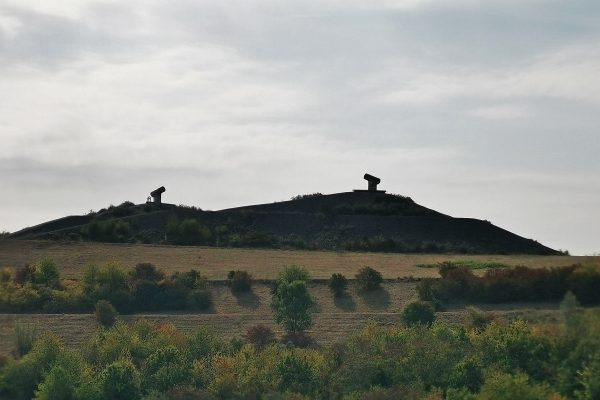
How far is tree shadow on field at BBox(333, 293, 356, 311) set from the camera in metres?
84.7

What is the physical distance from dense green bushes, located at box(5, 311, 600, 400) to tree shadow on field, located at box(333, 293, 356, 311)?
5328 millimetres

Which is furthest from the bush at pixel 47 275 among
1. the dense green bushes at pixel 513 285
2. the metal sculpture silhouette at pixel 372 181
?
the metal sculpture silhouette at pixel 372 181

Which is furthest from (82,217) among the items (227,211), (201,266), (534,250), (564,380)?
(564,380)

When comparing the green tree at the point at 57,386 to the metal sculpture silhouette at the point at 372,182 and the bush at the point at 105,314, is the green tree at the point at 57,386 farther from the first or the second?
the metal sculpture silhouette at the point at 372,182

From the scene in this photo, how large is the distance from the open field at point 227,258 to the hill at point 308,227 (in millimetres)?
4378

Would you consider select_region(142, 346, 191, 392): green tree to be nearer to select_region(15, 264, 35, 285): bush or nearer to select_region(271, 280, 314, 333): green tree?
select_region(271, 280, 314, 333): green tree

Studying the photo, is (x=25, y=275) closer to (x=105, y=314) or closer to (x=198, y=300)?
(x=105, y=314)

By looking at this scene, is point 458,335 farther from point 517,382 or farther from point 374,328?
point 517,382

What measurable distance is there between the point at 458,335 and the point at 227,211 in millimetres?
39032

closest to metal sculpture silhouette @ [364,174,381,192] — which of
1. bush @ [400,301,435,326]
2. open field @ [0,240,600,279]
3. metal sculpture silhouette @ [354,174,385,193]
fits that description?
metal sculpture silhouette @ [354,174,385,193]

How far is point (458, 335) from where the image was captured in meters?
77.2

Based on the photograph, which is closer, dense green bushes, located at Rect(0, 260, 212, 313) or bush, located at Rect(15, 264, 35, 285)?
dense green bushes, located at Rect(0, 260, 212, 313)

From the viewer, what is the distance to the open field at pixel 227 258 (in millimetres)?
92188

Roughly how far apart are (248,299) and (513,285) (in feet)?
44.3
